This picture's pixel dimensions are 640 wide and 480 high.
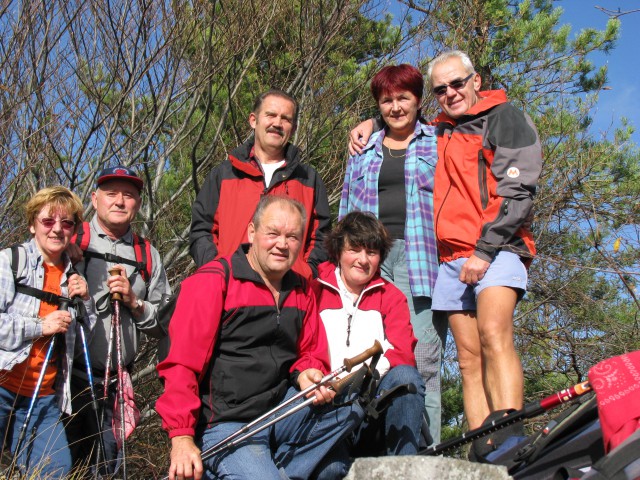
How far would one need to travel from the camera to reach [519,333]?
7.70 meters

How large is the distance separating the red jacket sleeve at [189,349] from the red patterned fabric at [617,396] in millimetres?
1559

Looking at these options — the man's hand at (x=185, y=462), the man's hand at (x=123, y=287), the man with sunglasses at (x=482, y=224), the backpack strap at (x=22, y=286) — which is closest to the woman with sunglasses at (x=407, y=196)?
the man with sunglasses at (x=482, y=224)

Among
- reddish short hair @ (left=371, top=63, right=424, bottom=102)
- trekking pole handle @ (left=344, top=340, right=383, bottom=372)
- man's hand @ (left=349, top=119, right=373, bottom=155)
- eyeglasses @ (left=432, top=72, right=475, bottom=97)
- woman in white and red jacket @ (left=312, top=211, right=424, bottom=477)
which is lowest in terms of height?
trekking pole handle @ (left=344, top=340, right=383, bottom=372)

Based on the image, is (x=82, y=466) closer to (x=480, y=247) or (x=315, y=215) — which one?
(x=315, y=215)

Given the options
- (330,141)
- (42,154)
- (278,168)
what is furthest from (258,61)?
(278,168)

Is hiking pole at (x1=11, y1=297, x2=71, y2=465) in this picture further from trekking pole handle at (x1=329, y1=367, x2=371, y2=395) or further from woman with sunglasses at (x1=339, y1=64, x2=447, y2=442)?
woman with sunglasses at (x1=339, y1=64, x2=447, y2=442)

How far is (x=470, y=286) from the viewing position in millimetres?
3752

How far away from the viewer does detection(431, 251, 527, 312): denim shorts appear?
3.58m

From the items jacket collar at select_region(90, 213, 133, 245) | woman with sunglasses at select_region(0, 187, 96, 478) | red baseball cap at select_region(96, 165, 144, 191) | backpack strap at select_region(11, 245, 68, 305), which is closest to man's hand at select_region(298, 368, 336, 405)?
woman with sunglasses at select_region(0, 187, 96, 478)

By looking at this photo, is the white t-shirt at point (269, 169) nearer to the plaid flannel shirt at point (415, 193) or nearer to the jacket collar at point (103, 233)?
the plaid flannel shirt at point (415, 193)

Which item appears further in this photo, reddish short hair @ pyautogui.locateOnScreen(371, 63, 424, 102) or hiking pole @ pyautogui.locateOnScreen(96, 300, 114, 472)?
reddish short hair @ pyautogui.locateOnScreen(371, 63, 424, 102)

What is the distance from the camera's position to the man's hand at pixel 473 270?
359cm

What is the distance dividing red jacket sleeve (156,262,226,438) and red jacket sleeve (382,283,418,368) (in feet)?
3.06

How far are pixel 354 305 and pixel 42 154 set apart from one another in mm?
3045
